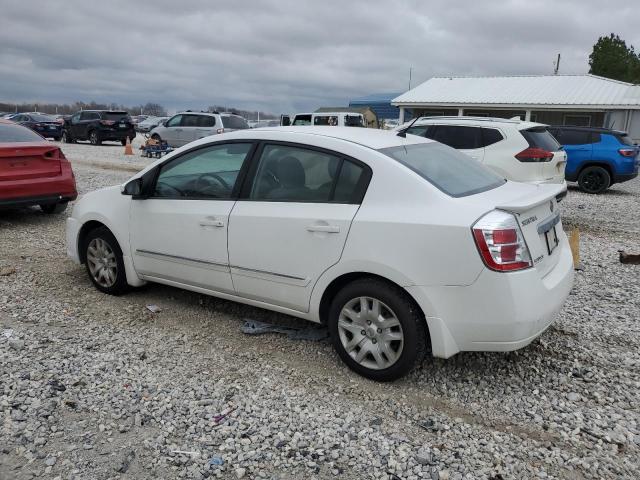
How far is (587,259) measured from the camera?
6934 millimetres

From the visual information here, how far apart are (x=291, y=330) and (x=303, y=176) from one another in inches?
52.0

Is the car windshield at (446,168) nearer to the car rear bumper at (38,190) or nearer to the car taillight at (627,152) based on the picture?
the car rear bumper at (38,190)

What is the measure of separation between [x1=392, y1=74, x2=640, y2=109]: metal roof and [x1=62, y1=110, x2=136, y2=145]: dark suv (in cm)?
1510

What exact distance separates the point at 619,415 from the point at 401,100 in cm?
2920

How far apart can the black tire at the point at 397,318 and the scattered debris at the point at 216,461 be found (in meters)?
1.17

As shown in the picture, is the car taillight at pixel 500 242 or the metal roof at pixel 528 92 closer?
the car taillight at pixel 500 242

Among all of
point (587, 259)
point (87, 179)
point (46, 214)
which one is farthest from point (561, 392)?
point (87, 179)

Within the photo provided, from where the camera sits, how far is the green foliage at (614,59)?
4112cm

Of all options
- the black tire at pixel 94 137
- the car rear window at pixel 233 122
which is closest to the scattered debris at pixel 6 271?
the car rear window at pixel 233 122

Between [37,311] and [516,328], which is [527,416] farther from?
[37,311]

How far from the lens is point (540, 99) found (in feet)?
88.4

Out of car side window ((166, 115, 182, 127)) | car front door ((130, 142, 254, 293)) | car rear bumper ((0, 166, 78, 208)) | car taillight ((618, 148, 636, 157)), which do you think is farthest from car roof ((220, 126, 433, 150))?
car side window ((166, 115, 182, 127))

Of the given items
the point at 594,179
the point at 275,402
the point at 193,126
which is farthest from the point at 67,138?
the point at 275,402

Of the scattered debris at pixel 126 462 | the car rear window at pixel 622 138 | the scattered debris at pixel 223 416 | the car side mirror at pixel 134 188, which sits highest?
the car rear window at pixel 622 138
